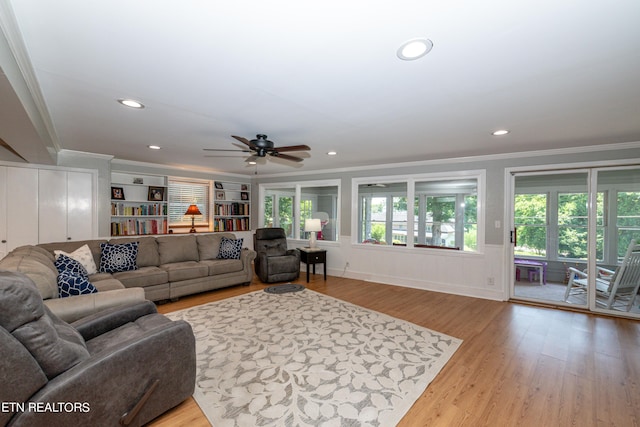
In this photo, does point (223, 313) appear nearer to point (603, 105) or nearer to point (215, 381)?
point (215, 381)

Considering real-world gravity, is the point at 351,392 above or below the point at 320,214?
below

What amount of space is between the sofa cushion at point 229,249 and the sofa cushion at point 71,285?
243 cm

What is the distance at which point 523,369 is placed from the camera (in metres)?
2.41

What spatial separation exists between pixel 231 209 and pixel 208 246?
→ 2.27 meters

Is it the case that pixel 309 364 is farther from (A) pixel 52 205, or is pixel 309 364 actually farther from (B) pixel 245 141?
(A) pixel 52 205

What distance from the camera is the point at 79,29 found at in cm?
144

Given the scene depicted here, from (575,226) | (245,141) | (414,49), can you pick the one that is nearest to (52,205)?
(245,141)

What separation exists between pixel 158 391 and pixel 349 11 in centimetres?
240

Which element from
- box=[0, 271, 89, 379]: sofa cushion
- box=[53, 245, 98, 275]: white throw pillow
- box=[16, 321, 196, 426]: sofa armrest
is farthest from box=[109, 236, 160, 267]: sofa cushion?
box=[0, 271, 89, 379]: sofa cushion

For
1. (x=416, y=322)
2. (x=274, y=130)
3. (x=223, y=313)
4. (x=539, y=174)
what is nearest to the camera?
(x=274, y=130)

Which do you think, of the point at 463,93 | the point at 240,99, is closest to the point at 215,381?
the point at 240,99

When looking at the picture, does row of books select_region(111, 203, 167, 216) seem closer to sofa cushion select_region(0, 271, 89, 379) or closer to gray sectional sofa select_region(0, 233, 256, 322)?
gray sectional sofa select_region(0, 233, 256, 322)

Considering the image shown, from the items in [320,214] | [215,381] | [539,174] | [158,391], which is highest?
[539,174]

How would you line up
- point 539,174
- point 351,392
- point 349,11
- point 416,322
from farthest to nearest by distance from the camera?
point 539,174 → point 416,322 → point 351,392 → point 349,11
